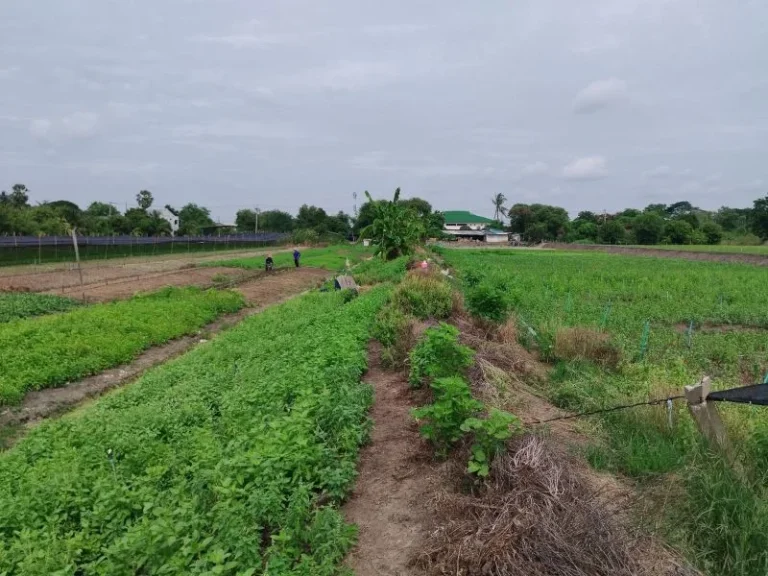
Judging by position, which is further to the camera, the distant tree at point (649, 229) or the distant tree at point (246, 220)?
the distant tree at point (246, 220)

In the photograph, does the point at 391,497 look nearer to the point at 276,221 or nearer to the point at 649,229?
the point at 649,229

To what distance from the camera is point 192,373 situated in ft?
32.7

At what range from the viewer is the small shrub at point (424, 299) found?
1218 cm

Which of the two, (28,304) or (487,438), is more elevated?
(487,438)

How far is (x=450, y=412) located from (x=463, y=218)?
13011 centimetres

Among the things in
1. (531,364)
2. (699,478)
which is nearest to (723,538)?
(699,478)

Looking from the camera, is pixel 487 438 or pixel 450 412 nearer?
pixel 487 438

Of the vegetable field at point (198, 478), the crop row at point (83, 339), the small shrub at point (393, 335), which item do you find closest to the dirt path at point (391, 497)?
the vegetable field at point (198, 478)

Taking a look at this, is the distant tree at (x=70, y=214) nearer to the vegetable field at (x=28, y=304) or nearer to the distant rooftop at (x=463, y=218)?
the vegetable field at (x=28, y=304)

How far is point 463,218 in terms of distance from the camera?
132500 mm

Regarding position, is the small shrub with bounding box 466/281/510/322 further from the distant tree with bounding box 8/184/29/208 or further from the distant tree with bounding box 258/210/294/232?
the distant tree with bounding box 258/210/294/232

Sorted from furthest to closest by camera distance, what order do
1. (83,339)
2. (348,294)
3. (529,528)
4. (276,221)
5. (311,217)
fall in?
(276,221)
(311,217)
(348,294)
(83,339)
(529,528)

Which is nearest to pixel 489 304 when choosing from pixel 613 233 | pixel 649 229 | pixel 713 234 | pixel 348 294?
pixel 348 294

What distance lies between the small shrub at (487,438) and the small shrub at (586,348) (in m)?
5.65
